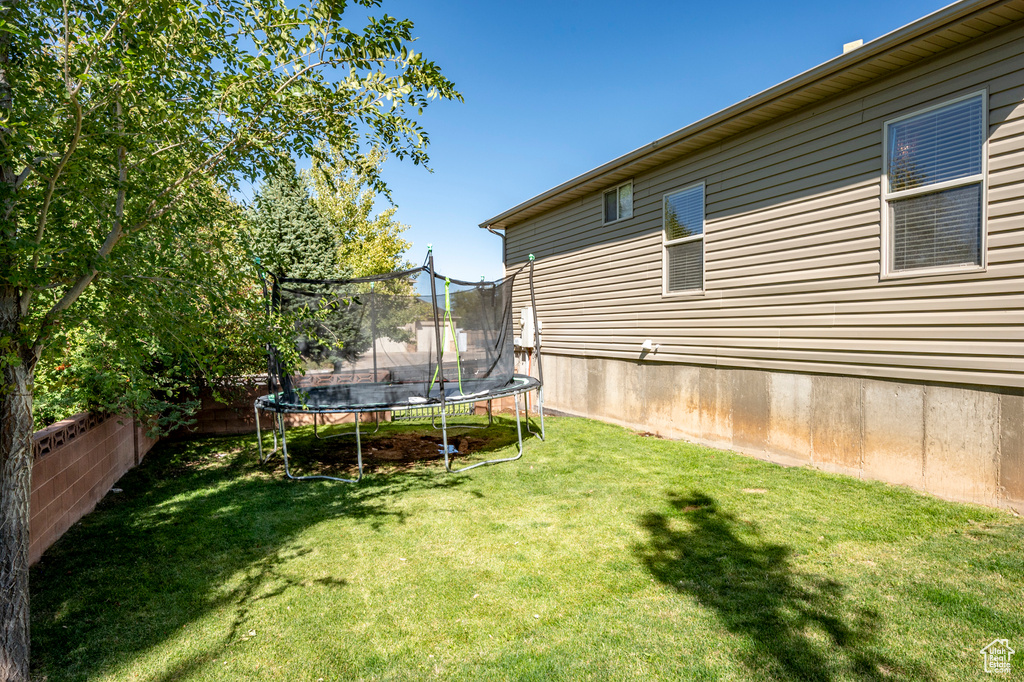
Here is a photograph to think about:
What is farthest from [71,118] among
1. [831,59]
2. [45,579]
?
[831,59]

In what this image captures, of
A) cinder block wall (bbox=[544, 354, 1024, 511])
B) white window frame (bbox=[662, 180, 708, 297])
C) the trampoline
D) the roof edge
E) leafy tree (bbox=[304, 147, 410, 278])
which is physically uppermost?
leafy tree (bbox=[304, 147, 410, 278])

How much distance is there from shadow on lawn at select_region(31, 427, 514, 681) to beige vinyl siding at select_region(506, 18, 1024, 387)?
13.4 feet

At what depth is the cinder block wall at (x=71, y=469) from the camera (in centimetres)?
370

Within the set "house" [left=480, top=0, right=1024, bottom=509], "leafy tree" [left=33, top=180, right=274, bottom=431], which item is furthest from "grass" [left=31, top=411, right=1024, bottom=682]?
"leafy tree" [left=33, top=180, right=274, bottom=431]

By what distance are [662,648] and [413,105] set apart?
322 centimetres

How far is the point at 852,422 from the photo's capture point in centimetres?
532

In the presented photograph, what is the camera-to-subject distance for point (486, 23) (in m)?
11.3

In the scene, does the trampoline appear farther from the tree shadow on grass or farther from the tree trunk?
the tree trunk

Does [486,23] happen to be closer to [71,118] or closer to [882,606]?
[71,118]

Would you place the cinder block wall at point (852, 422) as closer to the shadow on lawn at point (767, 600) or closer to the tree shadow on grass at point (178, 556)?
the shadow on lawn at point (767, 600)


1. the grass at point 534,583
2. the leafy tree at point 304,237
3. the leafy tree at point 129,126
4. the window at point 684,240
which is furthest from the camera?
the leafy tree at point 304,237

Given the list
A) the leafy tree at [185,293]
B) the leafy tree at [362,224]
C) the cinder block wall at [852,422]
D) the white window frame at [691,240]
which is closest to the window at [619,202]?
the white window frame at [691,240]

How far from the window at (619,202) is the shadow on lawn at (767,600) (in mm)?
5511

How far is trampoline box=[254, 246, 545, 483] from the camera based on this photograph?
595 cm
